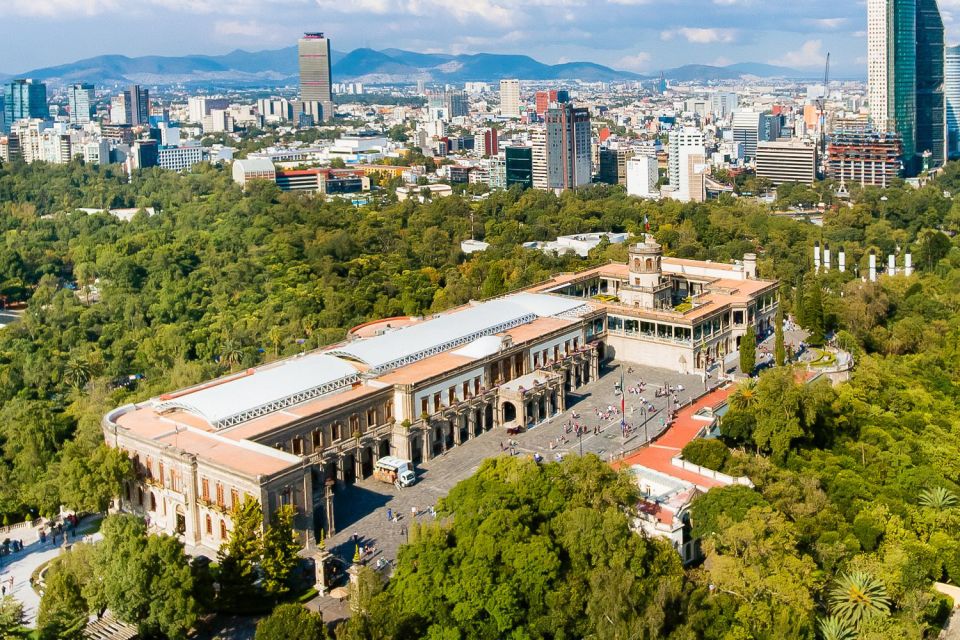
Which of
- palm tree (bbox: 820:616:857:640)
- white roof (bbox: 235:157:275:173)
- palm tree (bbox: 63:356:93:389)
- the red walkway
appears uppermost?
white roof (bbox: 235:157:275:173)

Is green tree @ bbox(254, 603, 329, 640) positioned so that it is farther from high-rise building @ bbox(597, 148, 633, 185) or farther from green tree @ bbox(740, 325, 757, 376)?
high-rise building @ bbox(597, 148, 633, 185)

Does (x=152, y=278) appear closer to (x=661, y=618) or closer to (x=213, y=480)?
(x=213, y=480)

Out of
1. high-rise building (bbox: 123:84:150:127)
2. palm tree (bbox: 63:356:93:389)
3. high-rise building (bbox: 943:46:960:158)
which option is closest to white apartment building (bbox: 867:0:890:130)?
high-rise building (bbox: 943:46:960:158)

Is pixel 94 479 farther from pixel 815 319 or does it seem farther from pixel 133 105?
pixel 133 105

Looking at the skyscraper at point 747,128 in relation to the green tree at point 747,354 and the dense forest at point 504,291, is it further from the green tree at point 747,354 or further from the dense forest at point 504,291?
the green tree at point 747,354

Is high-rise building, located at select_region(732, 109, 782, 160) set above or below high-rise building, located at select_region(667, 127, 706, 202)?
above

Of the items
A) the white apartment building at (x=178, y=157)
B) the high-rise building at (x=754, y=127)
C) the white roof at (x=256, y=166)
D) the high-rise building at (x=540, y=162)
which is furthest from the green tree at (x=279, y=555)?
the high-rise building at (x=754, y=127)

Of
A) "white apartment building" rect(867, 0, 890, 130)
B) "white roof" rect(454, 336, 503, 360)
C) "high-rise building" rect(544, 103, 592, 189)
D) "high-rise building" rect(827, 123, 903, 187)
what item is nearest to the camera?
"white roof" rect(454, 336, 503, 360)
